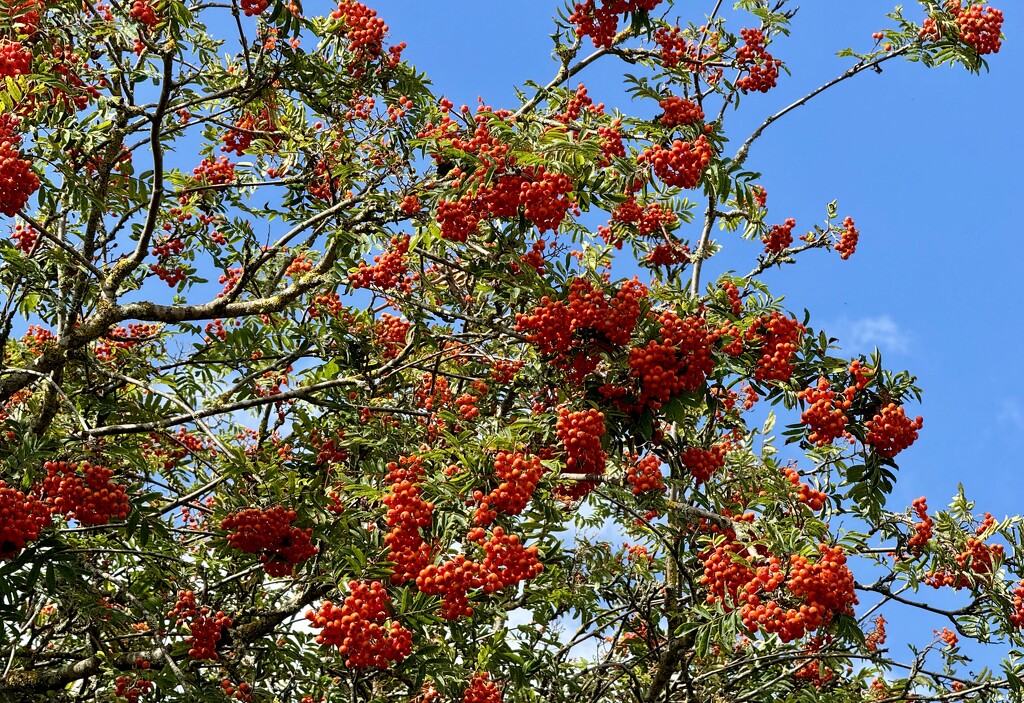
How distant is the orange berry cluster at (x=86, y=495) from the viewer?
5.95 metres

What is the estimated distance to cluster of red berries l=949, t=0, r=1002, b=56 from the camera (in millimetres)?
8461

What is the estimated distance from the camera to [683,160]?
6309 mm

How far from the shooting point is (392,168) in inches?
297

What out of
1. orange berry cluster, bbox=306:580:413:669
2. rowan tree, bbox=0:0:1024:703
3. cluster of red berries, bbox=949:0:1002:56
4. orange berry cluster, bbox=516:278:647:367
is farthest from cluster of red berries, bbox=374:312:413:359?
cluster of red berries, bbox=949:0:1002:56

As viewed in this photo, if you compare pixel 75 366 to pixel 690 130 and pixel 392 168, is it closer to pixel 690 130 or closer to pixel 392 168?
pixel 392 168

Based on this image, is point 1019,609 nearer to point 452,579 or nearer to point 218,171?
point 452,579

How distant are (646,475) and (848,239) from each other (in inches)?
181

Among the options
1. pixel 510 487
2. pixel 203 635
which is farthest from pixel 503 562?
pixel 203 635

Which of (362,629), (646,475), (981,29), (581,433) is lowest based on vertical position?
(362,629)

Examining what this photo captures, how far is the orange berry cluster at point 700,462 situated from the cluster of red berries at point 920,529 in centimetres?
155

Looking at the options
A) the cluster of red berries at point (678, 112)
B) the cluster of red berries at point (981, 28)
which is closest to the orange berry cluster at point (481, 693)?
the cluster of red berries at point (678, 112)

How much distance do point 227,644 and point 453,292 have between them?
360 cm

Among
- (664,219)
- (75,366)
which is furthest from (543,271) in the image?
(75,366)

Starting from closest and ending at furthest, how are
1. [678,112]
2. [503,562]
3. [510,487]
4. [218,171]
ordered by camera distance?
[503,562] < [510,487] < [678,112] < [218,171]
